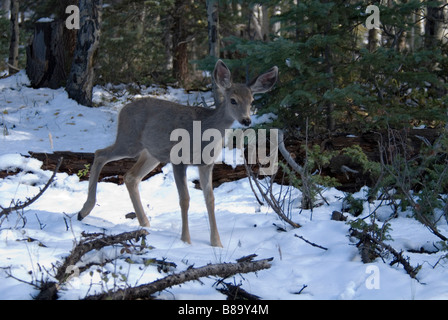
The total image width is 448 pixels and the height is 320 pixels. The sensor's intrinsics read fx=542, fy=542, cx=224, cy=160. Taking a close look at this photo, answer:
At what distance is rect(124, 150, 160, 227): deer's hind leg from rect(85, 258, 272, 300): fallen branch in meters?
2.15

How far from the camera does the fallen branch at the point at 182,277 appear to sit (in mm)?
3307

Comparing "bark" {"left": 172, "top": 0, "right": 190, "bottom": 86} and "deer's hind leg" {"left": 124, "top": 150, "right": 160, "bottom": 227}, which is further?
"bark" {"left": 172, "top": 0, "right": 190, "bottom": 86}

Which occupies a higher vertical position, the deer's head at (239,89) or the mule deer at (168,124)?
the deer's head at (239,89)

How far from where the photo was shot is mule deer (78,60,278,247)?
5.96 meters

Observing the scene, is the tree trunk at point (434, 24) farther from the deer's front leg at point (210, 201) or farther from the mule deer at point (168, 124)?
the deer's front leg at point (210, 201)

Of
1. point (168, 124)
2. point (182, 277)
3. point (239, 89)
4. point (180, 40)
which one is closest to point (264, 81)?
point (239, 89)

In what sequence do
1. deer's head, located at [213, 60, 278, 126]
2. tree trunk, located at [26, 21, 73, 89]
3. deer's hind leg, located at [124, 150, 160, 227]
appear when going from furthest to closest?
→ 1. tree trunk, located at [26, 21, 73, 89]
2. deer's hind leg, located at [124, 150, 160, 227]
3. deer's head, located at [213, 60, 278, 126]

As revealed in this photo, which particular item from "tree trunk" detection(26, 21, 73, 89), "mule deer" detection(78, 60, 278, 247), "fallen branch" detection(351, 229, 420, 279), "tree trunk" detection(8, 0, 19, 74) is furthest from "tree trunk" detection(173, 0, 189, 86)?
"fallen branch" detection(351, 229, 420, 279)

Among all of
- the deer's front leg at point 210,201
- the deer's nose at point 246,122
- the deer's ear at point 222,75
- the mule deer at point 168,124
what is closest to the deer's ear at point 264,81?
the mule deer at point 168,124

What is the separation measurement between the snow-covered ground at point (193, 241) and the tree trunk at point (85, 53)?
2483 mm

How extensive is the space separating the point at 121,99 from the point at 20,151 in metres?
5.00

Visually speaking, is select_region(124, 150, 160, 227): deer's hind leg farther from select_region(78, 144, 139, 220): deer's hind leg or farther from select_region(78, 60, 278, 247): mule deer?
select_region(78, 144, 139, 220): deer's hind leg

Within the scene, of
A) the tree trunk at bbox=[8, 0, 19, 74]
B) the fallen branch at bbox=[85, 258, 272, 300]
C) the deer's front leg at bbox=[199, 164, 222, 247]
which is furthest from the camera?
the tree trunk at bbox=[8, 0, 19, 74]

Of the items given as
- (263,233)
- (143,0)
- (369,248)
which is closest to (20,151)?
(263,233)
